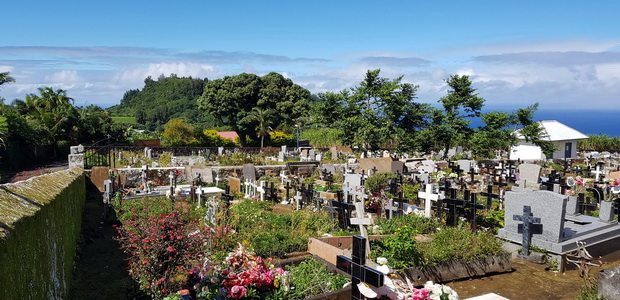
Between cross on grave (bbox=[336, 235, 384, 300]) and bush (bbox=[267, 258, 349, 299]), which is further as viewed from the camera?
bush (bbox=[267, 258, 349, 299])

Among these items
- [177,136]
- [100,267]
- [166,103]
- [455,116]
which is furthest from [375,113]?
[166,103]

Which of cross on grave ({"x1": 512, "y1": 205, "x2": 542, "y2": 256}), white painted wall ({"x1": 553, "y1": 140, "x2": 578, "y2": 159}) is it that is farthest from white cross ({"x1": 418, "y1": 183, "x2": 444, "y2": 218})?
white painted wall ({"x1": 553, "y1": 140, "x2": 578, "y2": 159})

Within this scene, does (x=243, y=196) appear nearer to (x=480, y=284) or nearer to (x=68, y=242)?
(x=68, y=242)

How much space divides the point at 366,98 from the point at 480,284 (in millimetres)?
28350

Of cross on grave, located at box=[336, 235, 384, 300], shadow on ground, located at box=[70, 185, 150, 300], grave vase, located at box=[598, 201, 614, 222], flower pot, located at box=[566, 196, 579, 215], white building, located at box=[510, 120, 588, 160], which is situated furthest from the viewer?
white building, located at box=[510, 120, 588, 160]

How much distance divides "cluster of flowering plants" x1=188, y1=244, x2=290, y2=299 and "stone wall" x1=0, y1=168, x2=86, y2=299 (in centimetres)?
178

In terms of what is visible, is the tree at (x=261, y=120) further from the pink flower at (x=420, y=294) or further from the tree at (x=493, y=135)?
the pink flower at (x=420, y=294)

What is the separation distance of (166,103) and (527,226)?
324 ft

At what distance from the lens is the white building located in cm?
3269

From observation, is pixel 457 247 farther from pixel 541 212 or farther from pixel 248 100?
pixel 248 100

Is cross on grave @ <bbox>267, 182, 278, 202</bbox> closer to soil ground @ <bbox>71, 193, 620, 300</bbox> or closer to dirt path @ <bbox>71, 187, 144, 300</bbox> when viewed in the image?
dirt path @ <bbox>71, 187, 144, 300</bbox>

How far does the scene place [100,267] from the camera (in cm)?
869

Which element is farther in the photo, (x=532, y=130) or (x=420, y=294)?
(x=532, y=130)

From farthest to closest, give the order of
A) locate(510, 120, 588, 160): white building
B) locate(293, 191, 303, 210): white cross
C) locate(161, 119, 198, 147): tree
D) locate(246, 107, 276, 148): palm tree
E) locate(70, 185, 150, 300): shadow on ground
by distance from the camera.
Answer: locate(246, 107, 276, 148): palm tree < locate(161, 119, 198, 147): tree < locate(510, 120, 588, 160): white building < locate(293, 191, 303, 210): white cross < locate(70, 185, 150, 300): shadow on ground
